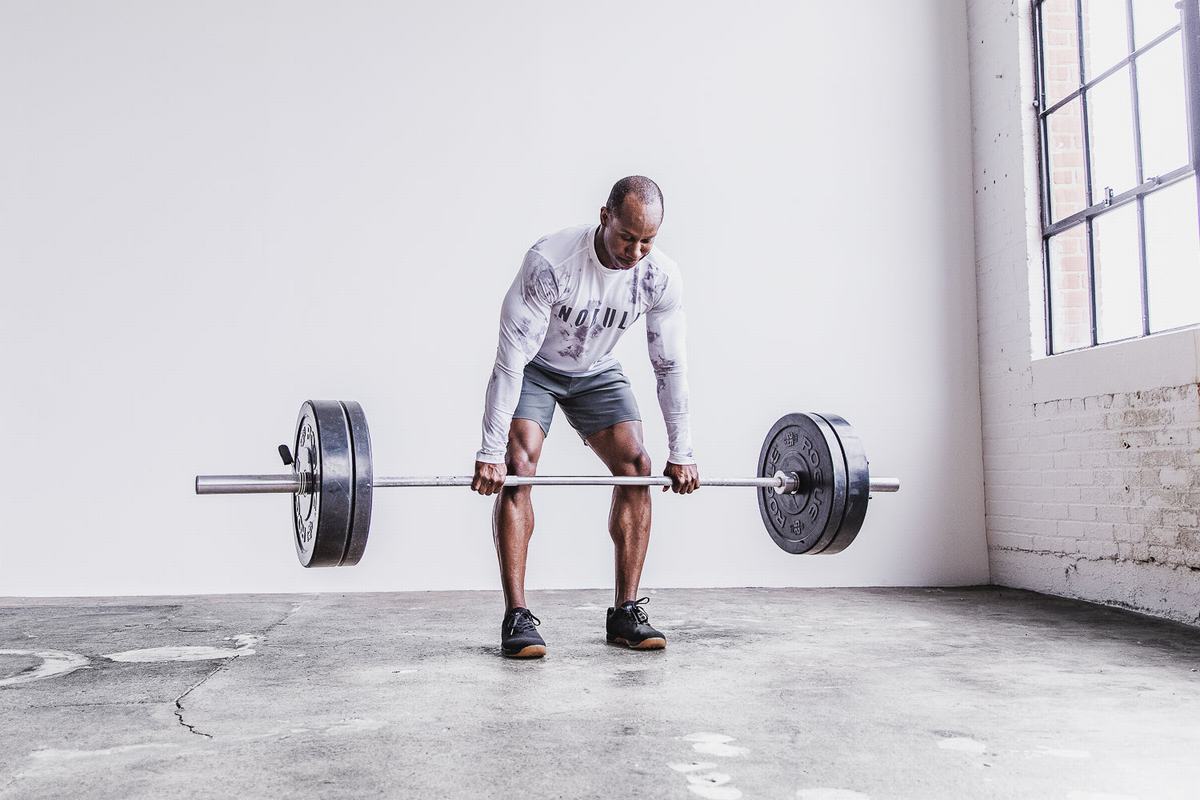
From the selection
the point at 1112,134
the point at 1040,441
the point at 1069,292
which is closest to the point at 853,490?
the point at 1040,441

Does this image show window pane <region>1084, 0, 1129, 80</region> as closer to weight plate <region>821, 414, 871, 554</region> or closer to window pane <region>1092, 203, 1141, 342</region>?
window pane <region>1092, 203, 1141, 342</region>

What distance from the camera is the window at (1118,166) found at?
3320 millimetres

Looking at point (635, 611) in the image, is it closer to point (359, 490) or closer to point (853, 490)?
point (853, 490)

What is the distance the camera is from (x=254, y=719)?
194 centimetres

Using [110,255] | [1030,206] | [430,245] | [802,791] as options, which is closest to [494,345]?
[430,245]

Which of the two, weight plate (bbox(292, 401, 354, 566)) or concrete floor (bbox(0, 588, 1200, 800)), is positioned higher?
weight plate (bbox(292, 401, 354, 566))

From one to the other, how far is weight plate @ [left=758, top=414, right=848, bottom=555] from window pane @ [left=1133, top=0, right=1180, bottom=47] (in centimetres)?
199

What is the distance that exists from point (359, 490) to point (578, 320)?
0.74 metres

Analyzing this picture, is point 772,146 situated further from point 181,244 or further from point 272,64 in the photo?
point 181,244

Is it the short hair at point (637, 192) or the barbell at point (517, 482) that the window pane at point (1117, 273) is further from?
the short hair at point (637, 192)

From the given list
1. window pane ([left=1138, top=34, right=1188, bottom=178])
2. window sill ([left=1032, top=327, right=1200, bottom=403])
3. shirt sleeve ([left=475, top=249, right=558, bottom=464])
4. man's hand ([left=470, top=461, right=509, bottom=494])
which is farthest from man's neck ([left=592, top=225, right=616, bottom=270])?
window pane ([left=1138, top=34, right=1188, bottom=178])

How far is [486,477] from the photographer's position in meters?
2.45

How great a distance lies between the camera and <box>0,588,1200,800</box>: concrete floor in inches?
61.1

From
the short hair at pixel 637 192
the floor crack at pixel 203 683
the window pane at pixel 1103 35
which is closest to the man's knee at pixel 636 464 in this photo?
the short hair at pixel 637 192
